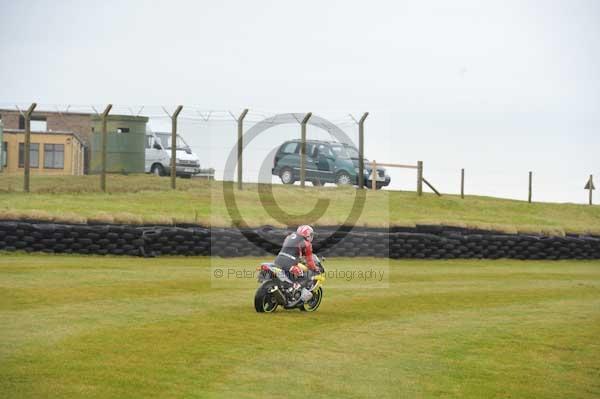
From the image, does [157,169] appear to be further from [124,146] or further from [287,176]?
[287,176]

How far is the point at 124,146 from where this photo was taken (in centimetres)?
3941

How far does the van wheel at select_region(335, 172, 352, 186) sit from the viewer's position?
39688 mm

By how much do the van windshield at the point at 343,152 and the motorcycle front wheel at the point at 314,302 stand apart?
23.7 meters

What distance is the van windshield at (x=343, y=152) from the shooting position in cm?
3967

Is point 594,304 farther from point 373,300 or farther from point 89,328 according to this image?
point 89,328

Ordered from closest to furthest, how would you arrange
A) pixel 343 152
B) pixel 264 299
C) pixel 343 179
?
pixel 264 299 < pixel 343 179 < pixel 343 152

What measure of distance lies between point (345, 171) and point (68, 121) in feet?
83.7

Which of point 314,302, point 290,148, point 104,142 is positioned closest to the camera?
point 314,302

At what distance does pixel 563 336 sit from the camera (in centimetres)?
1428

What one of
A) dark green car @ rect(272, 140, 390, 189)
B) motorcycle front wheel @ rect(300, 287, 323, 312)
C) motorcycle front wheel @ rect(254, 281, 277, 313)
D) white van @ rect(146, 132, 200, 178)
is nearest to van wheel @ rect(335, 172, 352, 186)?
dark green car @ rect(272, 140, 390, 189)

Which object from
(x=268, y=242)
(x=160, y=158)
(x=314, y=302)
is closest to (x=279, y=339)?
(x=314, y=302)

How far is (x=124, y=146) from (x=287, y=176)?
21.6ft

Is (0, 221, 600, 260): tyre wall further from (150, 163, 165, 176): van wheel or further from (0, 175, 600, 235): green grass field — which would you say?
(150, 163, 165, 176): van wheel

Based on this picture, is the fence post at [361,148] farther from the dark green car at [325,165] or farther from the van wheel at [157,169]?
the van wheel at [157,169]
